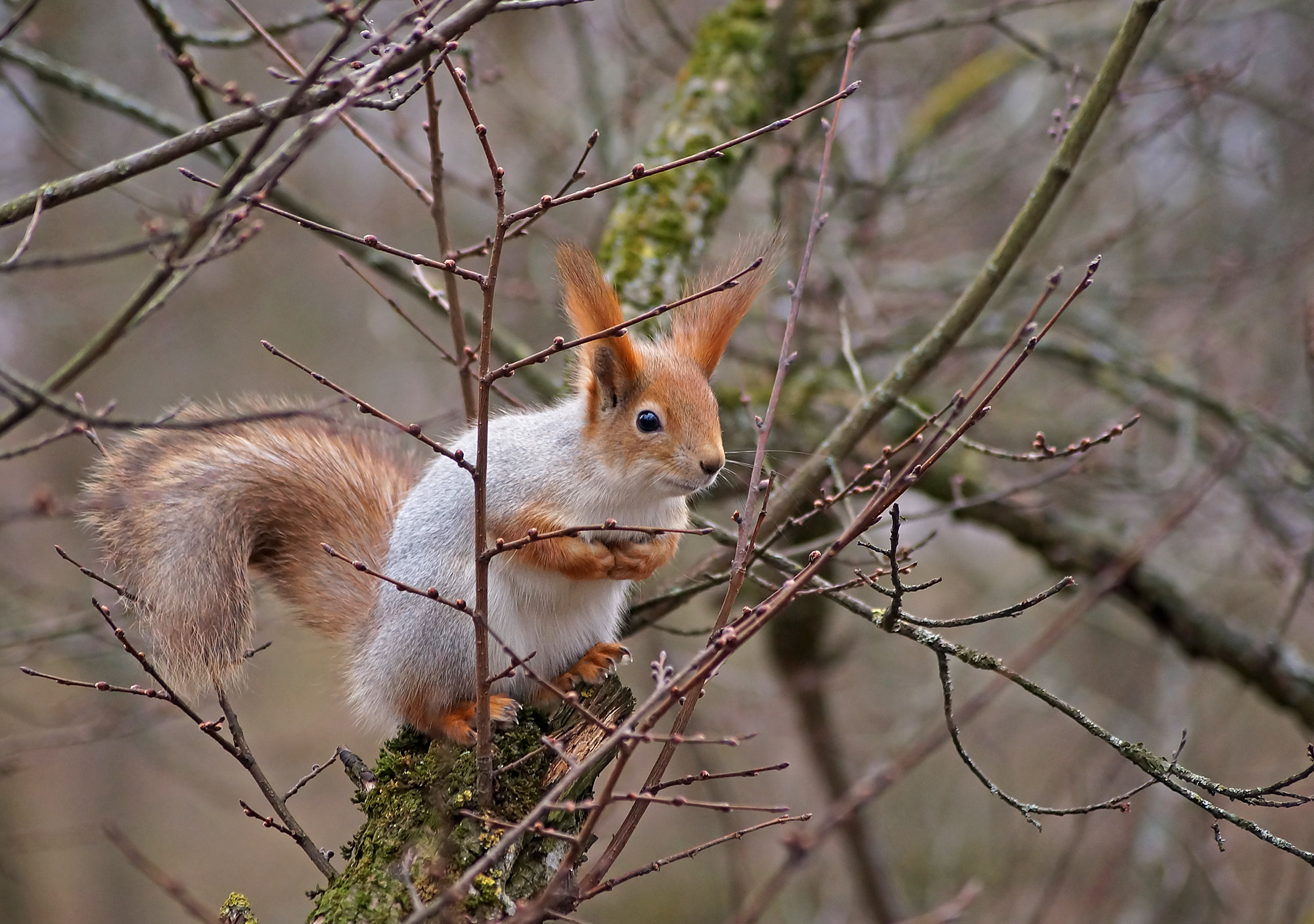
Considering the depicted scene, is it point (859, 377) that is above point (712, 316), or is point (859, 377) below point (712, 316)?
below

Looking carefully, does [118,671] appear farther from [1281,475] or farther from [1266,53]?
[1266,53]

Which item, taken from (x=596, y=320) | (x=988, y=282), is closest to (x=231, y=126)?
(x=596, y=320)

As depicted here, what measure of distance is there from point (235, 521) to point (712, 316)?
1.37m

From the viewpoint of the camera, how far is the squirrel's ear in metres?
2.47

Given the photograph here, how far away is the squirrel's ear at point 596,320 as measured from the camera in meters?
2.47

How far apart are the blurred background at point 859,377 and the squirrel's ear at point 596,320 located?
0.90 ft

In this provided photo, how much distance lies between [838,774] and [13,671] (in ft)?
18.3

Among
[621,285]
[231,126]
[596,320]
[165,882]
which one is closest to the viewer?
[165,882]

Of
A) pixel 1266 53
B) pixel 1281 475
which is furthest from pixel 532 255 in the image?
pixel 1266 53

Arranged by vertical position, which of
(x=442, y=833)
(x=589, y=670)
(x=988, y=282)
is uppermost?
(x=988, y=282)

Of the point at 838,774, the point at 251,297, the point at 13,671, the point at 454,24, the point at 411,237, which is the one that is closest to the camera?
the point at 454,24

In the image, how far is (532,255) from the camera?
573 centimetres

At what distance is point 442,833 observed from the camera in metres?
2.13

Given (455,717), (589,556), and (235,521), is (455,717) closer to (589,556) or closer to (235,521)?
(589,556)
